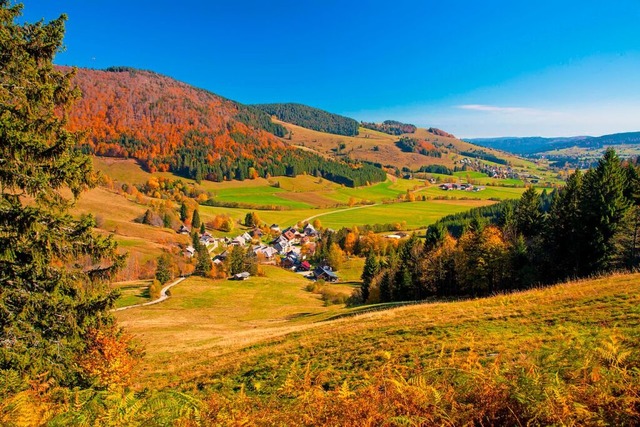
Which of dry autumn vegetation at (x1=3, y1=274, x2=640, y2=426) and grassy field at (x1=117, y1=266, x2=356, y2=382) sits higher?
dry autumn vegetation at (x1=3, y1=274, x2=640, y2=426)

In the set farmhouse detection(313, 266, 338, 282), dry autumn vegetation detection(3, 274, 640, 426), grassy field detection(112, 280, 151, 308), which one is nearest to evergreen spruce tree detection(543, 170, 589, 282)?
dry autumn vegetation detection(3, 274, 640, 426)

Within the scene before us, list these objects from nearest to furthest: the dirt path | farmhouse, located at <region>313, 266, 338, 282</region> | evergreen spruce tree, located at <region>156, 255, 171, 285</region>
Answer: the dirt path, evergreen spruce tree, located at <region>156, 255, 171, 285</region>, farmhouse, located at <region>313, 266, 338, 282</region>

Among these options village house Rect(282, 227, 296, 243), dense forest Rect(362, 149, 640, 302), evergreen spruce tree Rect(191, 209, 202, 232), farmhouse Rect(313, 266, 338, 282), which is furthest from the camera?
evergreen spruce tree Rect(191, 209, 202, 232)

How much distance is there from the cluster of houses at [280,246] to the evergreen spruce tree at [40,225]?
107 m

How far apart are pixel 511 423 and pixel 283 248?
150320 millimetres

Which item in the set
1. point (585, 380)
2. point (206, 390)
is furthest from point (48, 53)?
point (585, 380)

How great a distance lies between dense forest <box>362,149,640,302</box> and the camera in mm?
41812

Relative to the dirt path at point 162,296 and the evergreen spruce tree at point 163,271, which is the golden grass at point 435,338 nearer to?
the dirt path at point 162,296

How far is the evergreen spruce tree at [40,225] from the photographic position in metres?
10.7

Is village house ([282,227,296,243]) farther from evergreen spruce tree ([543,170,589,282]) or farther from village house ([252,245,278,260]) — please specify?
evergreen spruce tree ([543,170,589,282])

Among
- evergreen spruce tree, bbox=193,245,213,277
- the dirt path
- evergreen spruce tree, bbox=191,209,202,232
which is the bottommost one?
the dirt path

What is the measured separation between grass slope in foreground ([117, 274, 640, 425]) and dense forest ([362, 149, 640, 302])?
2216cm

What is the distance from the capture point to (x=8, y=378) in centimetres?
846

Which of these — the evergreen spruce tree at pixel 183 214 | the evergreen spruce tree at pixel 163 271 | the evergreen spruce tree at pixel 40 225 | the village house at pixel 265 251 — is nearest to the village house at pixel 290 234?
the village house at pixel 265 251
